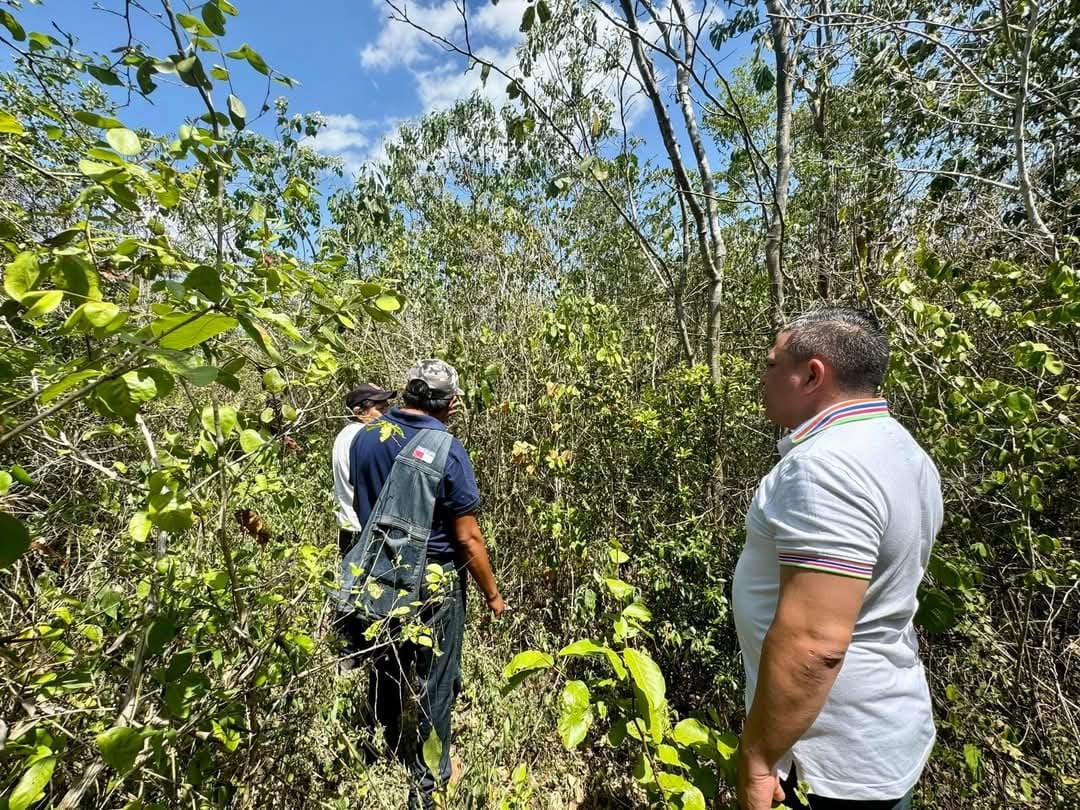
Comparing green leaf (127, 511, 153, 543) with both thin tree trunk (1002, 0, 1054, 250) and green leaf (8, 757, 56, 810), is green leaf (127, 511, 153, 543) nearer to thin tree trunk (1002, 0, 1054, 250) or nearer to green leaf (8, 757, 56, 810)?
green leaf (8, 757, 56, 810)

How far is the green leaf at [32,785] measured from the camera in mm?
844

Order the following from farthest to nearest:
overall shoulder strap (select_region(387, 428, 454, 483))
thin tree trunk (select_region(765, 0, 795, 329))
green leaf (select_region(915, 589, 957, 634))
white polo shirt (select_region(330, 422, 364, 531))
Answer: thin tree trunk (select_region(765, 0, 795, 329)) < white polo shirt (select_region(330, 422, 364, 531)) < overall shoulder strap (select_region(387, 428, 454, 483)) < green leaf (select_region(915, 589, 957, 634))

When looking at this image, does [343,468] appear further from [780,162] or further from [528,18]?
[780,162]

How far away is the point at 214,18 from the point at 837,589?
153cm

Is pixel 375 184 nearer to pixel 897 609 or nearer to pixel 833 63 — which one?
pixel 833 63

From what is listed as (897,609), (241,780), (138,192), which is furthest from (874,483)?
(241,780)

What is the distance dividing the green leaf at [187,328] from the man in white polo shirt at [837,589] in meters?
1.06

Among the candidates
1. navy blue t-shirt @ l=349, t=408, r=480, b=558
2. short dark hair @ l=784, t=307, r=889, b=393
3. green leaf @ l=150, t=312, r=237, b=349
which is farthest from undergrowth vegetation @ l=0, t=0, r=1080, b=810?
short dark hair @ l=784, t=307, r=889, b=393

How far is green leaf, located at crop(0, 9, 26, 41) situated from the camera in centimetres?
99

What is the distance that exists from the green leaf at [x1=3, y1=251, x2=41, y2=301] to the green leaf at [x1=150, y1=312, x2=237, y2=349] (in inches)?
7.4

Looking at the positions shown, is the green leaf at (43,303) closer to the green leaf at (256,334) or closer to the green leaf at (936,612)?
the green leaf at (256,334)

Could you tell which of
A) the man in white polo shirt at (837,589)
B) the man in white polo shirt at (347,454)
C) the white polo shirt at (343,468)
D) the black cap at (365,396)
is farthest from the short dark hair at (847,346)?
the black cap at (365,396)

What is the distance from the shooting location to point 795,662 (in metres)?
1.02

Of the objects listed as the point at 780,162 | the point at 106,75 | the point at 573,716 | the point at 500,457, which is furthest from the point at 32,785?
the point at 780,162
